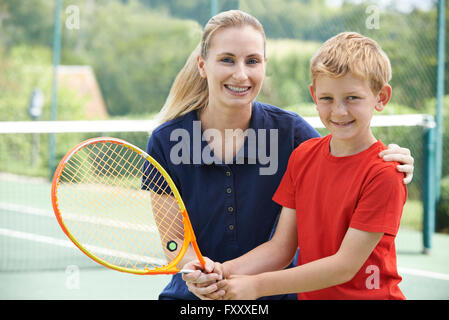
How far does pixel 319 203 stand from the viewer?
2.09 m

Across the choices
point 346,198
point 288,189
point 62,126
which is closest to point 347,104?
point 346,198

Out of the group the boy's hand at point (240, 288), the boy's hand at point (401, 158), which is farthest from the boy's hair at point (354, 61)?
the boy's hand at point (240, 288)

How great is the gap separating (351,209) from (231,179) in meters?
0.59

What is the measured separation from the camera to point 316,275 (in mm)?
2018

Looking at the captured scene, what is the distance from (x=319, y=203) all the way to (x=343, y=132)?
0.24 meters

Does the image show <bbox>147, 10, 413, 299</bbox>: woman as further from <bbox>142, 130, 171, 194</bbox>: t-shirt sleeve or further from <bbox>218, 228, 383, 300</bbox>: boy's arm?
<bbox>218, 228, 383, 300</bbox>: boy's arm

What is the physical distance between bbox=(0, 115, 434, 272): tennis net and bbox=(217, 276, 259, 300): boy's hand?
81 centimetres

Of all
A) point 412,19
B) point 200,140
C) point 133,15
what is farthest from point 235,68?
point 133,15

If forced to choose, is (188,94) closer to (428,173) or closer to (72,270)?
(72,270)

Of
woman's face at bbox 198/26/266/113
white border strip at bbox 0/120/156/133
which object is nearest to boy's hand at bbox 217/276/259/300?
woman's face at bbox 198/26/266/113

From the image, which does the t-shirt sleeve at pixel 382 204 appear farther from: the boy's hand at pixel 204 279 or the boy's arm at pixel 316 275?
the boy's hand at pixel 204 279

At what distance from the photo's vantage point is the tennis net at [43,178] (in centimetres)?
486

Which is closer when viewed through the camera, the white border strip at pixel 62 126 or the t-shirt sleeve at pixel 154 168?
the t-shirt sleeve at pixel 154 168

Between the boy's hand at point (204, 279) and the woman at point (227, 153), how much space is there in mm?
167
